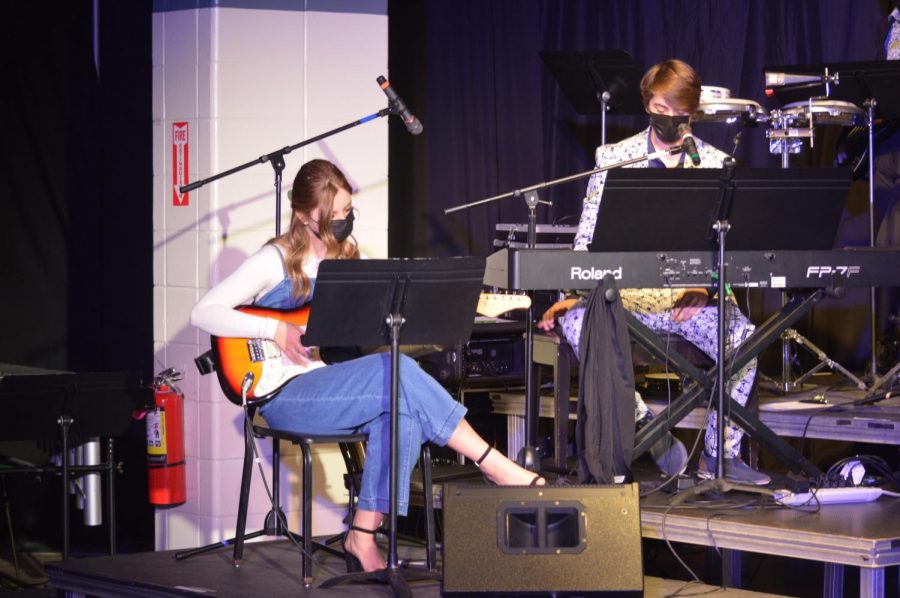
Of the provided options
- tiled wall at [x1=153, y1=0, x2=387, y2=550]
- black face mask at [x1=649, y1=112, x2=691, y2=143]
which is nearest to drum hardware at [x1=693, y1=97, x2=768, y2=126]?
black face mask at [x1=649, y1=112, x2=691, y2=143]

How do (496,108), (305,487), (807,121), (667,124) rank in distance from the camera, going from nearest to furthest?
(305,487) < (667,124) < (807,121) < (496,108)

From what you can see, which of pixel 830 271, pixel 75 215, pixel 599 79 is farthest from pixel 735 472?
pixel 75 215

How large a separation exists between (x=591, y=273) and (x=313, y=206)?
3.00 feet

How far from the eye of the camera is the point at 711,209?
12.4 feet

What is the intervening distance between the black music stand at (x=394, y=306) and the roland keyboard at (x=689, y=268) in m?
0.36

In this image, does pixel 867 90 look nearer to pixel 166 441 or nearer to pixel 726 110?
pixel 726 110

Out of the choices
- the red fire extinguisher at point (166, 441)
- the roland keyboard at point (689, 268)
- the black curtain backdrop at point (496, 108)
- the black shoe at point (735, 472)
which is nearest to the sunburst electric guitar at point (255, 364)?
the roland keyboard at point (689, 268)

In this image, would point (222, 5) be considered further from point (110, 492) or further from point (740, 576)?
point (740, 576)

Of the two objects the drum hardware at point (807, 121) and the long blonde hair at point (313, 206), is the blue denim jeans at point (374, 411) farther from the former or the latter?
the drum hardware at point (807, 121)

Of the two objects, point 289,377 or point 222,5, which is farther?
point 222,5

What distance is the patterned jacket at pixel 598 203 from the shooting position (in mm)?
4406

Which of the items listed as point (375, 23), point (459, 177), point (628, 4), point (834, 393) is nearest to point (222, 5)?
point (375, 23)

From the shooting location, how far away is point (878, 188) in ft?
18.4

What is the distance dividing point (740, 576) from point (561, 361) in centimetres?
109
